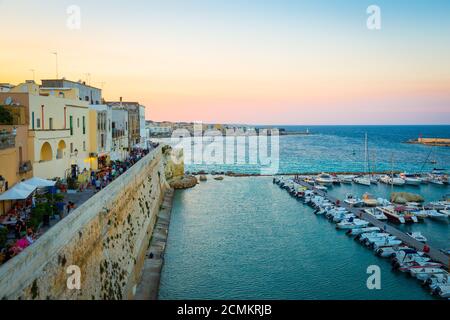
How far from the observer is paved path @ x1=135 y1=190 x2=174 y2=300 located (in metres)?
15.6

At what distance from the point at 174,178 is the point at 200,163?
24424mm

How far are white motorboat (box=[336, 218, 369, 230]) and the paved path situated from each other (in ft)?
37.0

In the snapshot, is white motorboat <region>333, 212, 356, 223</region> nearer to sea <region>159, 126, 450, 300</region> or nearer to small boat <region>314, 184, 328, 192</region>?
sea <region>159, 126, 450, 300</region>

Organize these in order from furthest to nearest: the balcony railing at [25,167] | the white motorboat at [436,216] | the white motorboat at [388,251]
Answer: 1. the white motorboat at [436,216]
2. the white motorboat at [388,251]
3. the balcony railing at [25,167]

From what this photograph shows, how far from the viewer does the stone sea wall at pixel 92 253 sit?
782 centimetres

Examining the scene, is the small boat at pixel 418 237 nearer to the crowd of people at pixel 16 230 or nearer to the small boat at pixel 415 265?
the small boat at pixel 415 265

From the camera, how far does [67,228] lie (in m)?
10.1

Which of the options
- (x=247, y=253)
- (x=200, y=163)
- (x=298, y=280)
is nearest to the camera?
(x=298, y=280)

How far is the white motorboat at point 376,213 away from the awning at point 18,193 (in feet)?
75.8

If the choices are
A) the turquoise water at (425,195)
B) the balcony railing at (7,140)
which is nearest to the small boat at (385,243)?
the turquoise water at (425,195)

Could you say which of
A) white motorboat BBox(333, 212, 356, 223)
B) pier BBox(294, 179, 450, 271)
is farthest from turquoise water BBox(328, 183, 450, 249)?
white motorboat BBox(333, 212, 356, 223)

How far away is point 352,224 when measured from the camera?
2631cm
